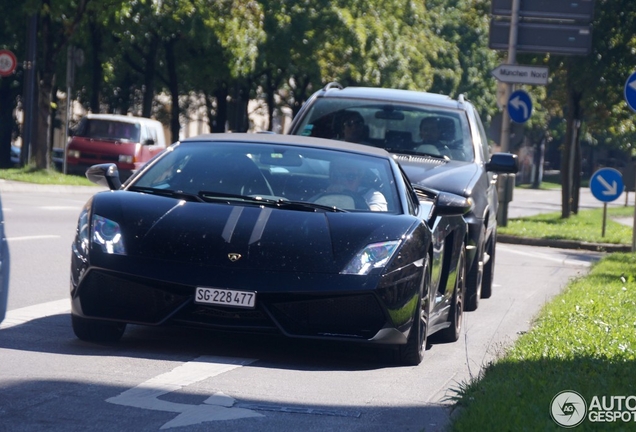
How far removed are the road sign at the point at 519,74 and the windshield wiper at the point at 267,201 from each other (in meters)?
16.3

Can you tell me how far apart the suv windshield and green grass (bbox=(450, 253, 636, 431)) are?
1.84 metres

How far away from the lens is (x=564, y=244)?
23.7 metres

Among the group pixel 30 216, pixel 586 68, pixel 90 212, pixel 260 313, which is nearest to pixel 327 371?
pixel 260 313

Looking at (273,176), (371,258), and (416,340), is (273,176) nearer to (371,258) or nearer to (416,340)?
(371,258)

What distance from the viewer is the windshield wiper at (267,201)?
7578 mm

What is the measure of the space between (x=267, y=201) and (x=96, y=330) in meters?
1.23

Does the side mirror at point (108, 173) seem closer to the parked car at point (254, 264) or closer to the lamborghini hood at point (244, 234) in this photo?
the parked car at point (254, 264)

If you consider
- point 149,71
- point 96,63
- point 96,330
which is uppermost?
point 96,63

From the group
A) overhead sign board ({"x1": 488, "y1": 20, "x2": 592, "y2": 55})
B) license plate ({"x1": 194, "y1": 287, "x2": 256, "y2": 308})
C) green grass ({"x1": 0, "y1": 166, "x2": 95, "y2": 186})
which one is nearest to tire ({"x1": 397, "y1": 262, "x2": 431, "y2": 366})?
license plate ({"x1": 194, "y1": 287, "x2": 256, "y2": 308})

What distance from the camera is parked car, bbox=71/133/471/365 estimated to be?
277 inches

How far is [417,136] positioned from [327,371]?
515 centimetres

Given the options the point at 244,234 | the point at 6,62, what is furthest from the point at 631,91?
the point at 6,62

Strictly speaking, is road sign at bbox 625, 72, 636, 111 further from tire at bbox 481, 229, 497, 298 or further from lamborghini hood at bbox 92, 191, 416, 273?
lamborghini hood at bbox 92, 191, 416, 273

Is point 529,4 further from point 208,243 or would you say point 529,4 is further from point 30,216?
point 208,243
